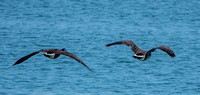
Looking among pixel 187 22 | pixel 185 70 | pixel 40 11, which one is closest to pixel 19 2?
pixel 40 11

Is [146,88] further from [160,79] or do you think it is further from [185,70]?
[185,70]

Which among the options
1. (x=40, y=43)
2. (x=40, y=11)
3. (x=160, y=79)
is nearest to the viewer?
(x=160, y=79)

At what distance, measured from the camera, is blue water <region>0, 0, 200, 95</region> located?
19641 mm

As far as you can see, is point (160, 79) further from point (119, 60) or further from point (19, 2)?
point (19, 2)

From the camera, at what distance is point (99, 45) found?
2627 centimetres

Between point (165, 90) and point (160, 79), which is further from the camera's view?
point (160, 79)

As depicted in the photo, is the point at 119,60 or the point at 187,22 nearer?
the point at 119,60

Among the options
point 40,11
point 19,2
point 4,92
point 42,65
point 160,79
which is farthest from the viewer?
point 19,2

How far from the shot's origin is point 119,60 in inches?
930

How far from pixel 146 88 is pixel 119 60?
4.46m

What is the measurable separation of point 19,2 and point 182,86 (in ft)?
88.9

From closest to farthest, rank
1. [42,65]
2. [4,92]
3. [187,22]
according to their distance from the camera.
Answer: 1. [4,92]
2. [42,65]
3. [187,22]

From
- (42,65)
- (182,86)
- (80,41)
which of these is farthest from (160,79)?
(80,41)

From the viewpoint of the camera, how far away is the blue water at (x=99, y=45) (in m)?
19.6
